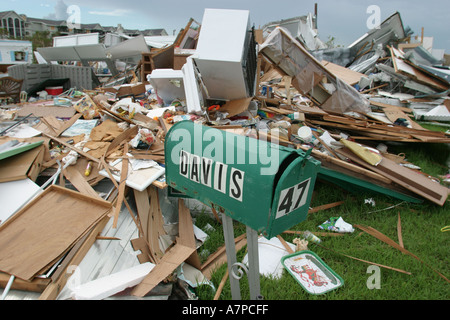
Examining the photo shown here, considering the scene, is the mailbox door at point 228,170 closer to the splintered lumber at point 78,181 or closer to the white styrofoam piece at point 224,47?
the splintered lumber at point 78,181

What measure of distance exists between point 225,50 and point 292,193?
10.7 ft

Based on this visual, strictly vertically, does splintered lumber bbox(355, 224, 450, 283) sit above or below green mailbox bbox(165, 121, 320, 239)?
below

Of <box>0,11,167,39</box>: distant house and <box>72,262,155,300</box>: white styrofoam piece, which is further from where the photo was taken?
<box>0,11,167,39</box>: distant house

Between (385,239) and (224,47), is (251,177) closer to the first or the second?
(385,239)

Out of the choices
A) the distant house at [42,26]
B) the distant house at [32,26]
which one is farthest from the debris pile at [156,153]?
the distant house at [42,26]

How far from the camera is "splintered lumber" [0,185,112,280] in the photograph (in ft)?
7.08

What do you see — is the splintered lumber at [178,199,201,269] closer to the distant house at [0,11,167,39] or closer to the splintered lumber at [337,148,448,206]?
the splintered lumber at [337,148,448,206]

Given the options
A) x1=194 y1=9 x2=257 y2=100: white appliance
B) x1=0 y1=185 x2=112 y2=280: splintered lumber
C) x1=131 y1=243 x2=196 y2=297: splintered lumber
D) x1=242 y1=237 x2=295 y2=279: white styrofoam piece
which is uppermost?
x1=194 y1=9 x2=257 y2=100: white appliance

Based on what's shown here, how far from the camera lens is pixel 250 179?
136 cm

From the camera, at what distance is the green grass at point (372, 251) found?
252cm

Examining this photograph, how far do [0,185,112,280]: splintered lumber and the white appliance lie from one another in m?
2.55

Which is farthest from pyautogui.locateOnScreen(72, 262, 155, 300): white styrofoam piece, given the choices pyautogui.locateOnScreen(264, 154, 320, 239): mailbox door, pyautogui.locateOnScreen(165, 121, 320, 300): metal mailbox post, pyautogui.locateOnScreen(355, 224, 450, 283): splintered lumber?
pyautogui.locateOnScreen(355, 224, 450, 283): splintered lumber
